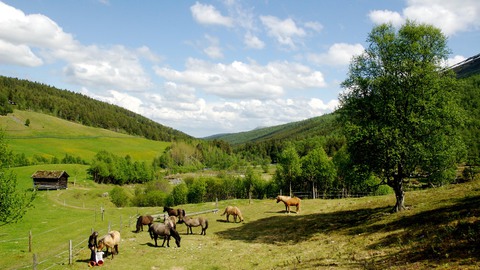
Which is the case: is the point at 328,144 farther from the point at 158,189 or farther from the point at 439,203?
the point at 439,203

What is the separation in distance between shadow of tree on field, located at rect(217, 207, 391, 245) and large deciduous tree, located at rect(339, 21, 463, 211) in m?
4.08

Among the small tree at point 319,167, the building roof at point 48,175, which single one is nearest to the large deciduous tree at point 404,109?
the small tree at point 319,167

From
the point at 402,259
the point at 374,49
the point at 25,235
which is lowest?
the point at 25,235

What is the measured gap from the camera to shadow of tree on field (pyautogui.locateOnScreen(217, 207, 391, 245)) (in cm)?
2748

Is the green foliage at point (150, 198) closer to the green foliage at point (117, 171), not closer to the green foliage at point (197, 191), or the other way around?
the green foliage at point (197, 191)

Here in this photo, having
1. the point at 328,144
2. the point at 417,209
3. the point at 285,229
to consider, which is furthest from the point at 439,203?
the point at 328,144

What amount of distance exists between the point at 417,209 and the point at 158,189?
368 ft

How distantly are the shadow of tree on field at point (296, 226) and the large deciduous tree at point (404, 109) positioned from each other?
408 centimetres

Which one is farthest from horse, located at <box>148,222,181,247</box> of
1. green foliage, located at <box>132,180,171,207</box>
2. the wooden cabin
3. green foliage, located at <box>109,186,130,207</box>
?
the wooden cabin

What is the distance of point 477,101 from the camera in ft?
409

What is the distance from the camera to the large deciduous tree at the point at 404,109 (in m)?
25.3

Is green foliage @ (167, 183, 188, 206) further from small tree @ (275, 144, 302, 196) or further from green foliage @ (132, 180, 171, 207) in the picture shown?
small tree @ (275, 144, 302, 196)

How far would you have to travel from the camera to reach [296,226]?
31328 millimetres

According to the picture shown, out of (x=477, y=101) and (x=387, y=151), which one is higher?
(x=477, y=101)
